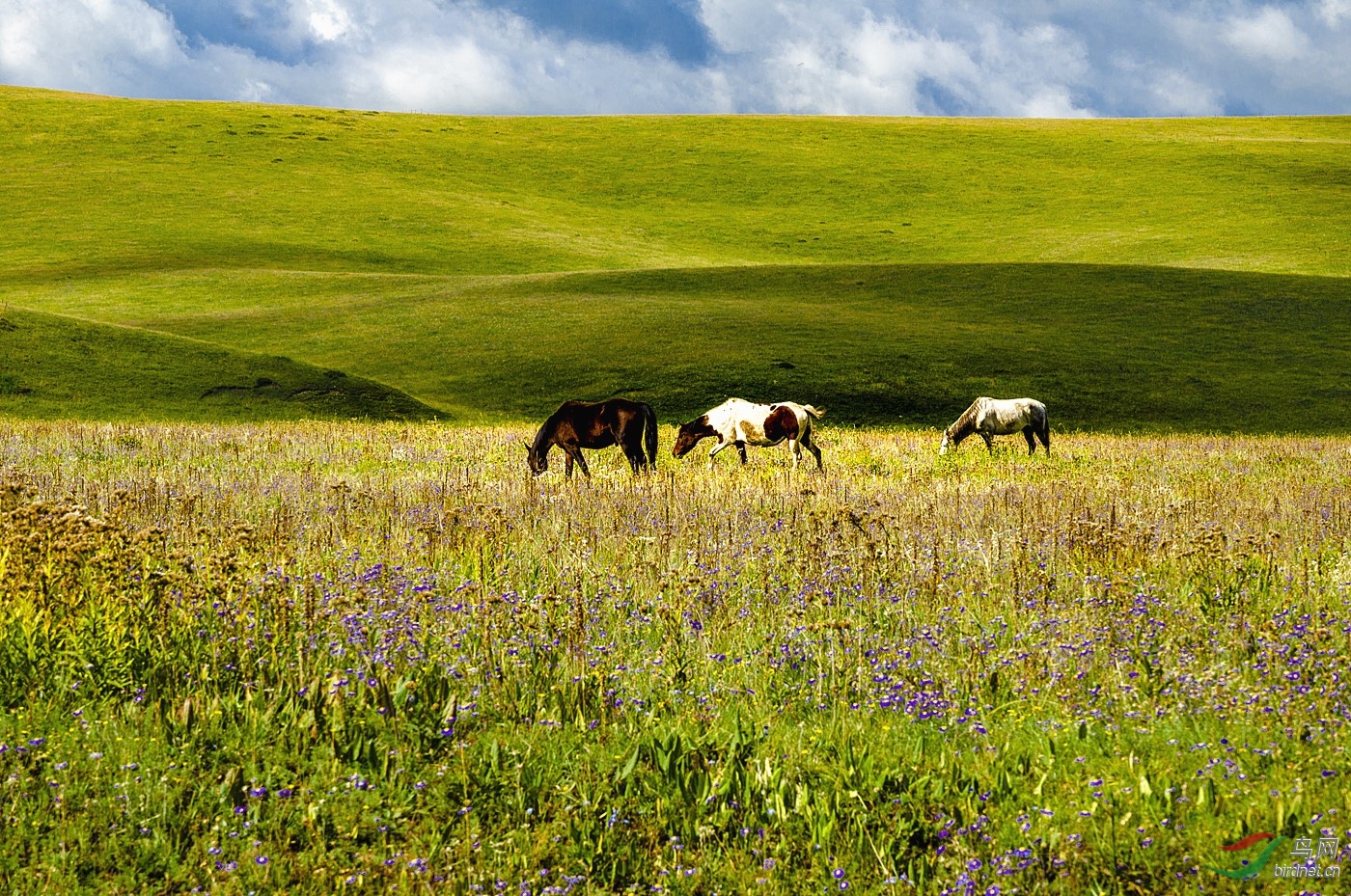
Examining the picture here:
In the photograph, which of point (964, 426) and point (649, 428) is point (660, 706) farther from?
point (964, 426)

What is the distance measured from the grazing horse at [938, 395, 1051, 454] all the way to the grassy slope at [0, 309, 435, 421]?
19096mm

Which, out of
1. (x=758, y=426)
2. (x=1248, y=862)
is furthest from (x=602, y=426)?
(x=1248, y=862)

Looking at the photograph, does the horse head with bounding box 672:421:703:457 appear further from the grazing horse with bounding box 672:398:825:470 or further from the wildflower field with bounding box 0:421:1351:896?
the wildflower field with bounding box 0:421:1351:896

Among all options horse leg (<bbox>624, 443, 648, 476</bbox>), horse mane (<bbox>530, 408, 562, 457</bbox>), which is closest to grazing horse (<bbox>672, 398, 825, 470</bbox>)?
horse leg (<bbox>624, 443, 648, 476</bbox>)

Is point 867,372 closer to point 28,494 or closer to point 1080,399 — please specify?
point 1080,399

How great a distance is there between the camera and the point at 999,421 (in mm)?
24656

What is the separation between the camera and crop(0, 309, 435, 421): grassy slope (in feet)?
105

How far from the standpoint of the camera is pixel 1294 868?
13.6 feet

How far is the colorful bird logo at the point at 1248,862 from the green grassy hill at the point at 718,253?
32.8m

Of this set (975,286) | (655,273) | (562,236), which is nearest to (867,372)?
(975,286)

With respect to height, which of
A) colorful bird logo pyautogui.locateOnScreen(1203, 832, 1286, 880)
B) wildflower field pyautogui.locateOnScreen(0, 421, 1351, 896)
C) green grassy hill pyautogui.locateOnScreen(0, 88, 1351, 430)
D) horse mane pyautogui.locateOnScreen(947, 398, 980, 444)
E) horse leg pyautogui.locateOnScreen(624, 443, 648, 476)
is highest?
green grassy hill pyautogui.locateOnScreen(0, 88, 1351, 430)

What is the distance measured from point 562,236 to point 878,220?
29.7 meters

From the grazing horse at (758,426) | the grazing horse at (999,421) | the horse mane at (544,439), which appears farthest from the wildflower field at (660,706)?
the grazing horse at (999,421)

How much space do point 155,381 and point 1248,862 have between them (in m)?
37.0
